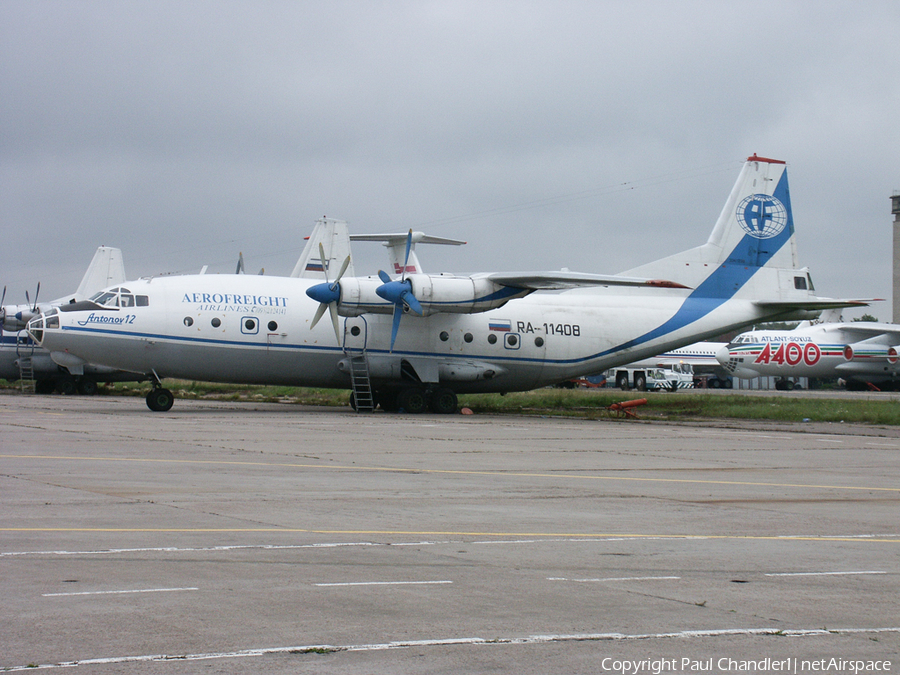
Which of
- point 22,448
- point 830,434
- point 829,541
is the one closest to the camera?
point 829,541

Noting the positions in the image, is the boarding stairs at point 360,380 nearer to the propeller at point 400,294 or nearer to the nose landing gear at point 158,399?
the propeller at point 400,294

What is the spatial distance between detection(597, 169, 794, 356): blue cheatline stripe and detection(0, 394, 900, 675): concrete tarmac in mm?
16794

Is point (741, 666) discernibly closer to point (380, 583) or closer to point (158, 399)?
point (380, 583)

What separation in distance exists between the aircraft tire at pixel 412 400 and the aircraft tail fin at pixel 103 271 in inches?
1233

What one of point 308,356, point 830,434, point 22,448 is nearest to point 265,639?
point 22,448

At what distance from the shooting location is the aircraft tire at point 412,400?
99.6 ft

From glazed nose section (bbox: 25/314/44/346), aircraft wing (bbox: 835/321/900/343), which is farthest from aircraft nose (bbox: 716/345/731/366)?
glazed nose section (bbox: 25/314/44/346)

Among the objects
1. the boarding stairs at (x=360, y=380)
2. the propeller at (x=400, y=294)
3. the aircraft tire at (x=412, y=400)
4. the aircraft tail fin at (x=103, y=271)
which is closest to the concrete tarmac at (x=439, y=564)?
the propeller at (x=400, y=294)

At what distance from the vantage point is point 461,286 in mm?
29016

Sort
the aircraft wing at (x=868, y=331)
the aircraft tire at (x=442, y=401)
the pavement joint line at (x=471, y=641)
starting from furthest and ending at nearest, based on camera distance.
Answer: the aircraft wing at (x=868, y=331) → the aircraft tire at (x=442, y=401) → the pavement joint line at (x=471, y=641)

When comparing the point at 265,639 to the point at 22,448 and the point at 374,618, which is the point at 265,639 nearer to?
the point at 374,618

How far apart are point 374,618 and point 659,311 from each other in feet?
93.4

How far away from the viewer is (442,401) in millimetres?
30781

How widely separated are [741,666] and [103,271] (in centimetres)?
5585
